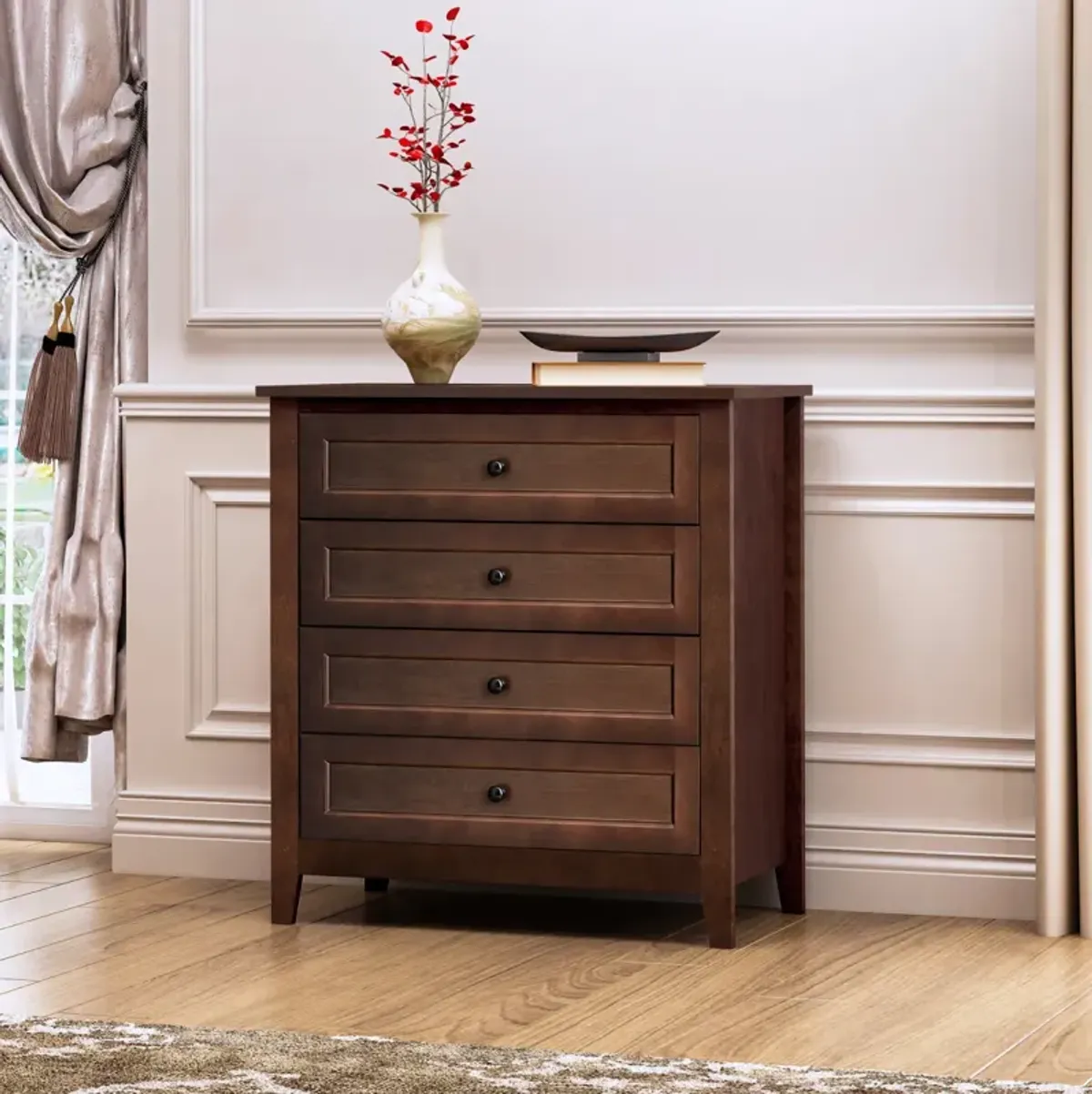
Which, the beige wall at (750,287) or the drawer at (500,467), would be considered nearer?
the drawer at (500,467)

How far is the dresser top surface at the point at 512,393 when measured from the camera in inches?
108

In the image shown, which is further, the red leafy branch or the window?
the window

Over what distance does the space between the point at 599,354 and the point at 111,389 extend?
104 centimetres

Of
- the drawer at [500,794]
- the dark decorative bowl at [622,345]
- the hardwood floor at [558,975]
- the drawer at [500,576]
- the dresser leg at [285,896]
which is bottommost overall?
the hardwood floor at [558,975]

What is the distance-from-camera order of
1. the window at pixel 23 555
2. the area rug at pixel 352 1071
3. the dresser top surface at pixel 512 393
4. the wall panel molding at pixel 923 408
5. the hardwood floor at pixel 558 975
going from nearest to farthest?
the area rug at pixel 352 1071
the hardwood floor at pixel 558 975
the dresser top surface at pixel 512 393
the wall panel molding at pixel 923 408
the window at pixel 23 555

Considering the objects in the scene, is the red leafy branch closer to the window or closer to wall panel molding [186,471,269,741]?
wall panel molding [186,471,269,741]

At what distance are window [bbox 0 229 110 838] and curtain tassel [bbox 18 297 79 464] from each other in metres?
0.13

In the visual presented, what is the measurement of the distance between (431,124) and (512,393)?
2.28ft

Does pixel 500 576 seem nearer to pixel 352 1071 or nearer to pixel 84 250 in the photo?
pixel 352 1071

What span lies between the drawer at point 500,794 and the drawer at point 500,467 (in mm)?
346

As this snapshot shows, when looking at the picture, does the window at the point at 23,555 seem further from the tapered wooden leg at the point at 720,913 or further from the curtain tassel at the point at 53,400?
the tapered wooden leg at the point at 720,913

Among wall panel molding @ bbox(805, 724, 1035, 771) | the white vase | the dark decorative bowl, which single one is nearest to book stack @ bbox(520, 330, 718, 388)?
the dark decorative bowl

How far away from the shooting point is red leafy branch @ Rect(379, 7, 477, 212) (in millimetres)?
3100

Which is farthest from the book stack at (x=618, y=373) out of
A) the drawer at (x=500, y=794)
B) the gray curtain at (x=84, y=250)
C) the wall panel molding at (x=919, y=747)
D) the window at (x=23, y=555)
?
the window at (x=23, y=555)
